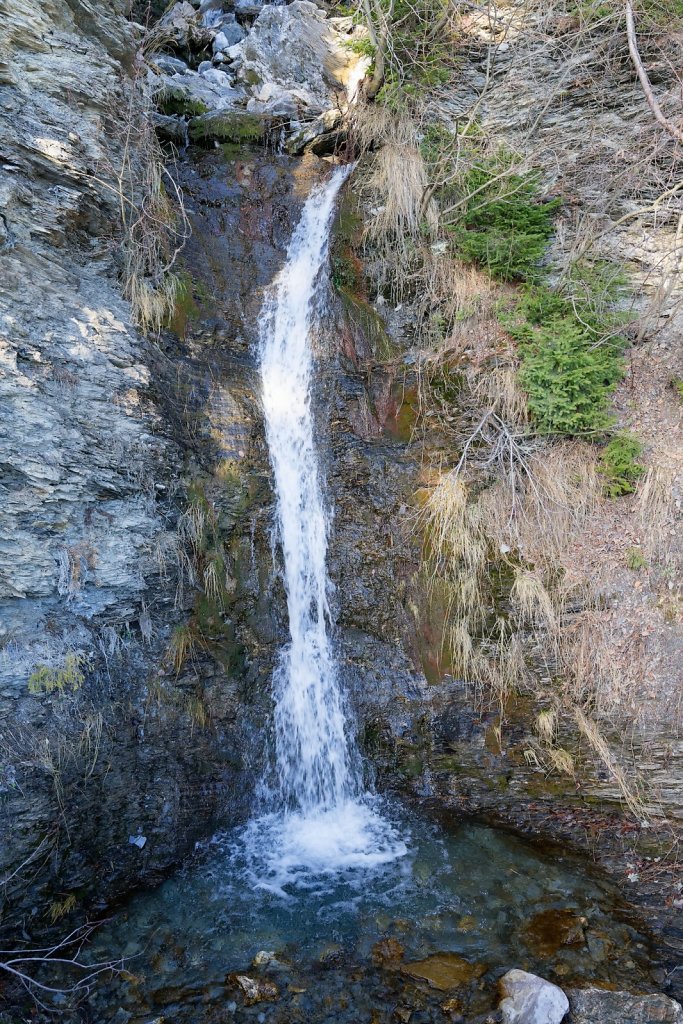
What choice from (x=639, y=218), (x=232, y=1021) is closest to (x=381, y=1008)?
(x=232, y=1021)

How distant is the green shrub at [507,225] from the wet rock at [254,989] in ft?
18.7

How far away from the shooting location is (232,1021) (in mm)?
3094

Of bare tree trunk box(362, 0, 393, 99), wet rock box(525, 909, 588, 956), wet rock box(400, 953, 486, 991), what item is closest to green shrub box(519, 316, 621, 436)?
wet rock box(525, 909, 588, 956)

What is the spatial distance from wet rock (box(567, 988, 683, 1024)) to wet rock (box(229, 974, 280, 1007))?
5.13 ft


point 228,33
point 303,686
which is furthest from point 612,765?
point 228,33

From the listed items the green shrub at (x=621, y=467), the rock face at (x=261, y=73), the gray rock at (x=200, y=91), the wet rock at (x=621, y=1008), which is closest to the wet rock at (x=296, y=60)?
the rock face at (x=261, y=73)

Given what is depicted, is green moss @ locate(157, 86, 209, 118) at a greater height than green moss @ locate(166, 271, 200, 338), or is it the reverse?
green moss @ locate(157, 86, 209, 118)

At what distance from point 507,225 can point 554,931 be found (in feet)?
18.6

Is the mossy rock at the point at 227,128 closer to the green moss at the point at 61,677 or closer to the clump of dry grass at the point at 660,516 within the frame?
the clump of dry grass at the point at 660,516

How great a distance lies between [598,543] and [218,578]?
10.00 ft

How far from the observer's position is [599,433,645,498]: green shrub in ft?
15.8

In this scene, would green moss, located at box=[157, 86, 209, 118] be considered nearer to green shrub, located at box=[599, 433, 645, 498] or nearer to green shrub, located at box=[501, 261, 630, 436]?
green shrub, located at box=[501, 261, 630, 436]

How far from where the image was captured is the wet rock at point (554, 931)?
3.48m

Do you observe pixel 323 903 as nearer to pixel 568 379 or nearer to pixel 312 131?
pixel 568 379
